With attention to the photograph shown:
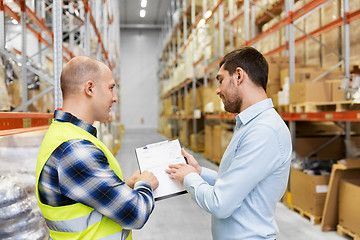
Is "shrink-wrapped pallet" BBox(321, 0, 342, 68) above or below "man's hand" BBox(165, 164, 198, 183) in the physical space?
above

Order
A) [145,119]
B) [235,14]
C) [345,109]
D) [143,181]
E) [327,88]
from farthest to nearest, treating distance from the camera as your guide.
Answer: [145,119] < [235,14] < [327,88] < [345,109] < [143,181]

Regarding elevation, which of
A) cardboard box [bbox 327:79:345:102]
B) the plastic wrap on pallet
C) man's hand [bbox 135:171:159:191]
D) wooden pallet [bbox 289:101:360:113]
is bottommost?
the plastic wrap on pallet

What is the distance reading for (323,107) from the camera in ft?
13.9

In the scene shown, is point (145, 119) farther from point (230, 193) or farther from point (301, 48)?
point (230, 193)

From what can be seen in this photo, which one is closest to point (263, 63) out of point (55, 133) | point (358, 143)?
point (55, 133)

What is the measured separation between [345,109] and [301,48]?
3.86 m

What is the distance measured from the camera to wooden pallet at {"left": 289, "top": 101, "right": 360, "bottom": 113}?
3822mm

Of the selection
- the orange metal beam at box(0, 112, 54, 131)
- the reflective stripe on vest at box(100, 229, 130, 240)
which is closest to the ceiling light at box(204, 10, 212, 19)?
the orange metal beam at box(0, 112, 54, 131)

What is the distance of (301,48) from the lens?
288 inches

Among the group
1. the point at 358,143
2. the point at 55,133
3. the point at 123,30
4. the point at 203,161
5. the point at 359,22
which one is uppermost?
the point at 123,30

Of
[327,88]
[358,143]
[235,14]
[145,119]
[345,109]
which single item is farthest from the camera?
[145,119]

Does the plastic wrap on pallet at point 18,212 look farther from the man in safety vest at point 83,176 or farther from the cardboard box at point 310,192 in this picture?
the cardboard box at point 310,192

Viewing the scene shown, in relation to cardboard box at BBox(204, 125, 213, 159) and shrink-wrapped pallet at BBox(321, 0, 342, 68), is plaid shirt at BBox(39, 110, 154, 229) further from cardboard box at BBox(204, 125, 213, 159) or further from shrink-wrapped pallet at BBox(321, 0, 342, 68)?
cardboard box at BBox(204, 125, 213, 159)

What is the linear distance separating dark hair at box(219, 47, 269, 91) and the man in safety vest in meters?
0.62
